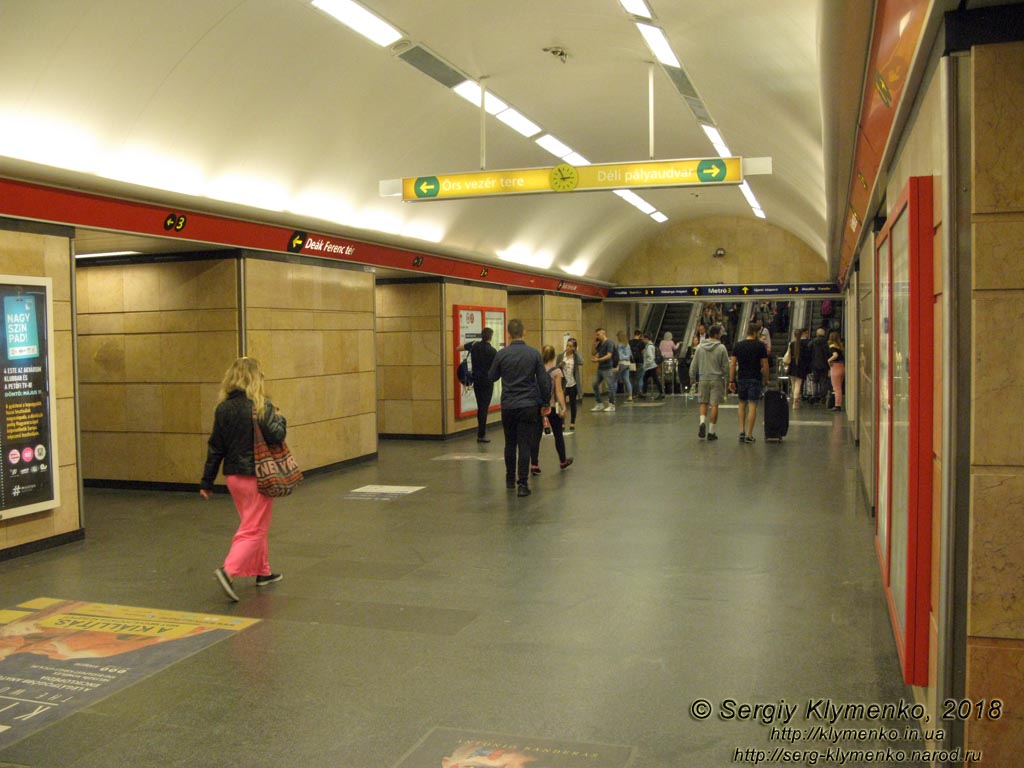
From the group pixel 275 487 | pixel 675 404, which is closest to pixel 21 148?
pixel 275 487

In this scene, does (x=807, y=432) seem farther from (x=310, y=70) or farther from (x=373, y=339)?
(x=310, y=70)

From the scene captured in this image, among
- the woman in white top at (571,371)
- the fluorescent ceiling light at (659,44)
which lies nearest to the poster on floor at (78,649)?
the fluorescent ceiling light at (659,44)

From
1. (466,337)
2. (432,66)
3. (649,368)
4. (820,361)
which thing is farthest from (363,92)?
(649,368)

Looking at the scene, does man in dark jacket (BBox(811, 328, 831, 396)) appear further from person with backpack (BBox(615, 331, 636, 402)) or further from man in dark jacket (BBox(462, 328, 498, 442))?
man in dark jacket (BBox(462, 328, 498, 442))

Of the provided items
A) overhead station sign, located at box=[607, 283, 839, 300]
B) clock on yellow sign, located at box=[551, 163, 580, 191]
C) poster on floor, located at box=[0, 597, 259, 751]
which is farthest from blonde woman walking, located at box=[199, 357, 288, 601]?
overhead station sign, located at box=[607, 283, 839, 300]

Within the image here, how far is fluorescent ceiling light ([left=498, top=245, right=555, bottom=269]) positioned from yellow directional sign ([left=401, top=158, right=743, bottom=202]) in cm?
719

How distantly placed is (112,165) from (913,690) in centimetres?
713

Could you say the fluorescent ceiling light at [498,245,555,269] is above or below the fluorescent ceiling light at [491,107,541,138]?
below

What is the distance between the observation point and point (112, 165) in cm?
754

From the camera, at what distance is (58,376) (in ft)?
22.3

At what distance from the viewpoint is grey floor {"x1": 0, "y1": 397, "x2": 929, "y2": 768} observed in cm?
341

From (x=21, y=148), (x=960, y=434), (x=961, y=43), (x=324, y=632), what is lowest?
(x=324, y=632)

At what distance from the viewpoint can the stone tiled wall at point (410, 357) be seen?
45.4ft

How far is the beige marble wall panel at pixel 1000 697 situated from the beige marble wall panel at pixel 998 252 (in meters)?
1.09
